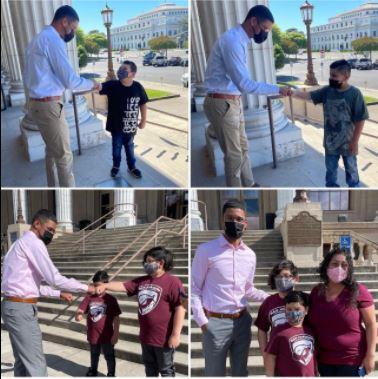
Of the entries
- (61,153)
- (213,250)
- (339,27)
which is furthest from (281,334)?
(339,27)

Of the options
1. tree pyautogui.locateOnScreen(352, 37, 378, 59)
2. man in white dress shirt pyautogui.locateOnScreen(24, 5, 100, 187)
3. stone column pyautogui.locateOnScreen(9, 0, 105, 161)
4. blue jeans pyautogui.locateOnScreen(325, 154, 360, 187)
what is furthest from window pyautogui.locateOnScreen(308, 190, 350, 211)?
man in white dress shirt pyautogui.locateOnScreen(24, 5, 100, 187)

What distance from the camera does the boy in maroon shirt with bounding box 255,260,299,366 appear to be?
114 inches

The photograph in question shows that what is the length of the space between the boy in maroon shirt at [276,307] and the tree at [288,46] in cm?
408

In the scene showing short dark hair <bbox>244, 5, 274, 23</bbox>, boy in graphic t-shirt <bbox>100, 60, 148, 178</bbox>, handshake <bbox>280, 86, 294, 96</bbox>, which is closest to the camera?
short dark hair <bbox>244, 5, 274, 23</bbox>

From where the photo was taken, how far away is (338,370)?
2.72 metres

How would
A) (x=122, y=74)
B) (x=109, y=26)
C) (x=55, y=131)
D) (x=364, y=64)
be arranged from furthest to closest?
(x=364, y=64) → (x=122, y=74) → (x=109, y=26) → (x=55, y=131)

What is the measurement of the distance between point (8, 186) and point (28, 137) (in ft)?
2.46

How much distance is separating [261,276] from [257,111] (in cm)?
243

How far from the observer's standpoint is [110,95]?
4.86 meters

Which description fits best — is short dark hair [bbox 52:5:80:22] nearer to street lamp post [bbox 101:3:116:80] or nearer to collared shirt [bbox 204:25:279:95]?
street lamp post [bbox 101:3:116:80]

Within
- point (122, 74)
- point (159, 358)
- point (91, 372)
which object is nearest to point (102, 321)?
point (91, 372)

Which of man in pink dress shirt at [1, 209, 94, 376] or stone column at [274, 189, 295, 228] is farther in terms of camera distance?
stone column at [274, 189, 295, 228]

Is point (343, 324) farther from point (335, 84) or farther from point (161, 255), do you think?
point (335, 84)

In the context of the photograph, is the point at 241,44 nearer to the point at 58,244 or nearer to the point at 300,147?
the point at 300,147
